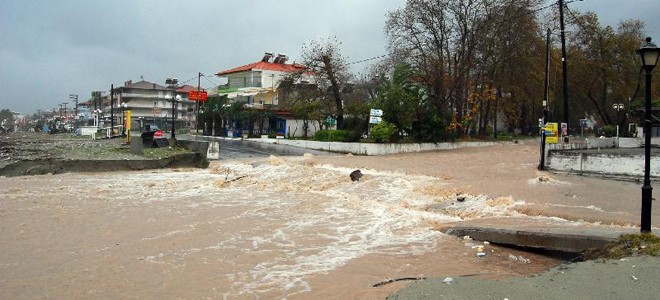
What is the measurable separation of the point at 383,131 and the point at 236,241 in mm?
25754

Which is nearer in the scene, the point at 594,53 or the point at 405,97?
the point at 405,97

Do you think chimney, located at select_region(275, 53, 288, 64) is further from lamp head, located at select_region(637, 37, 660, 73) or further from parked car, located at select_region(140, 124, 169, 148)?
lamp head, located at select_region(637, 37, 660, 73)

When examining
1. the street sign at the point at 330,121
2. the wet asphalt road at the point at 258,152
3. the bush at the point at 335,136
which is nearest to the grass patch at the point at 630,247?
the wet asphalt road at the point at 258,152

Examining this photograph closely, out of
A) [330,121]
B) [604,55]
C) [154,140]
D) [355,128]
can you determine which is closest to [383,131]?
[355,128]

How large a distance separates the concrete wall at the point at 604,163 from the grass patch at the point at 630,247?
13.1 meters

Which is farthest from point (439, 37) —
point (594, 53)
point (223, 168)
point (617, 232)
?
point (617, 232)

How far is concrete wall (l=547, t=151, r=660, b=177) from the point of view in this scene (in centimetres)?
1962

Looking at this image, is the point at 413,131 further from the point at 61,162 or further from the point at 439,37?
the point at 61,162

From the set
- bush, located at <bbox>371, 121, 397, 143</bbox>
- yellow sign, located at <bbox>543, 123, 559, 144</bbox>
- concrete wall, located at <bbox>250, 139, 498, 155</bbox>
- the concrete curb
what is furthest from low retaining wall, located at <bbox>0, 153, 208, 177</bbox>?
the concrete curb

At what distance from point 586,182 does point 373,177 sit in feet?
26.2

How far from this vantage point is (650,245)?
7648 millimetres

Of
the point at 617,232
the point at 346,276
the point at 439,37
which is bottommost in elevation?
the point at 346,276

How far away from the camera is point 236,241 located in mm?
11352

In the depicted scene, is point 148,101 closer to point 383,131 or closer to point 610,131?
point 383,131
